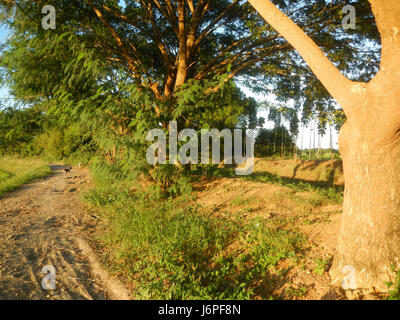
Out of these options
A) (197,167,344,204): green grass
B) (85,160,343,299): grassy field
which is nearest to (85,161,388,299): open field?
(85,160,343,299): grassy field

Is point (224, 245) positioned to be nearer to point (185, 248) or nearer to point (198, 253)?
point (198, 253)

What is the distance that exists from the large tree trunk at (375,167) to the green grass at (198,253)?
745mm

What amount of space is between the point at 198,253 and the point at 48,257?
2177 millimetres

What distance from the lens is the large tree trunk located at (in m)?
2.26

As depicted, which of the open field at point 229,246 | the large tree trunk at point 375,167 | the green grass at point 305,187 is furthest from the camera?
the green grass at point 305,187

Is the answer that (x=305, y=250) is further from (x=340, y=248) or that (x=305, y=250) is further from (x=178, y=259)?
(x=178, y=259)

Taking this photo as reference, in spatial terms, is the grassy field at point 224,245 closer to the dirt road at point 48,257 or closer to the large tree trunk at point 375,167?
the dirt road at point 48,257

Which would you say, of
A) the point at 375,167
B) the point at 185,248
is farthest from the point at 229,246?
the point at 375,167

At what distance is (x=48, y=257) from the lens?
3312mm

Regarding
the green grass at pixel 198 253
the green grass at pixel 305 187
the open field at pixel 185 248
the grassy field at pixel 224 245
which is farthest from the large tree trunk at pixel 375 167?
the green grass at pixel 305 187

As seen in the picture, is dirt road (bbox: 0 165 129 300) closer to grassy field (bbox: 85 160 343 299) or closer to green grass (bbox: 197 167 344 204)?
grassy field (bbox: 85 160 343 299)

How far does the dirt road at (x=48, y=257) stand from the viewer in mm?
2576

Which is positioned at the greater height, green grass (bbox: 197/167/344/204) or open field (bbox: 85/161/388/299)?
green grass (bbox: 197/167/344/204)

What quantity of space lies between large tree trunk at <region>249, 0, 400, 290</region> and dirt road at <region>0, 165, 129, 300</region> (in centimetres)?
257
